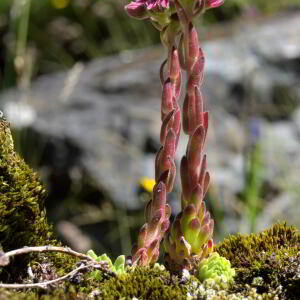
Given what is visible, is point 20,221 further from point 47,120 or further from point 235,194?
point 47,120

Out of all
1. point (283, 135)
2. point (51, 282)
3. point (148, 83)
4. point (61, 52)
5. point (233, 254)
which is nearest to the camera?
point (51, 282)

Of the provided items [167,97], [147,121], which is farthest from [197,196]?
[147,121]

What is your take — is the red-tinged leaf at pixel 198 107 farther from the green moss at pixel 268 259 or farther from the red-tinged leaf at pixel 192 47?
the green moss at pixel 268 259

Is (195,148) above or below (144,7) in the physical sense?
below

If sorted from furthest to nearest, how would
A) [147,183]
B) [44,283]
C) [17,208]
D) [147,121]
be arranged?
[147,121]
[147,183]
[17,208]
[44,283]

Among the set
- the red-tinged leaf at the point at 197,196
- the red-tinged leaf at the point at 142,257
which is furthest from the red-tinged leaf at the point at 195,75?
the red-tinged leaf at the point at 142,257

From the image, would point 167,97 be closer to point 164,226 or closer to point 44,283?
point 164,226

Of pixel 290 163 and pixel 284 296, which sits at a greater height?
pixel 284 296

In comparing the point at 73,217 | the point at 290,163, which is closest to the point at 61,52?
the point at 73,217
